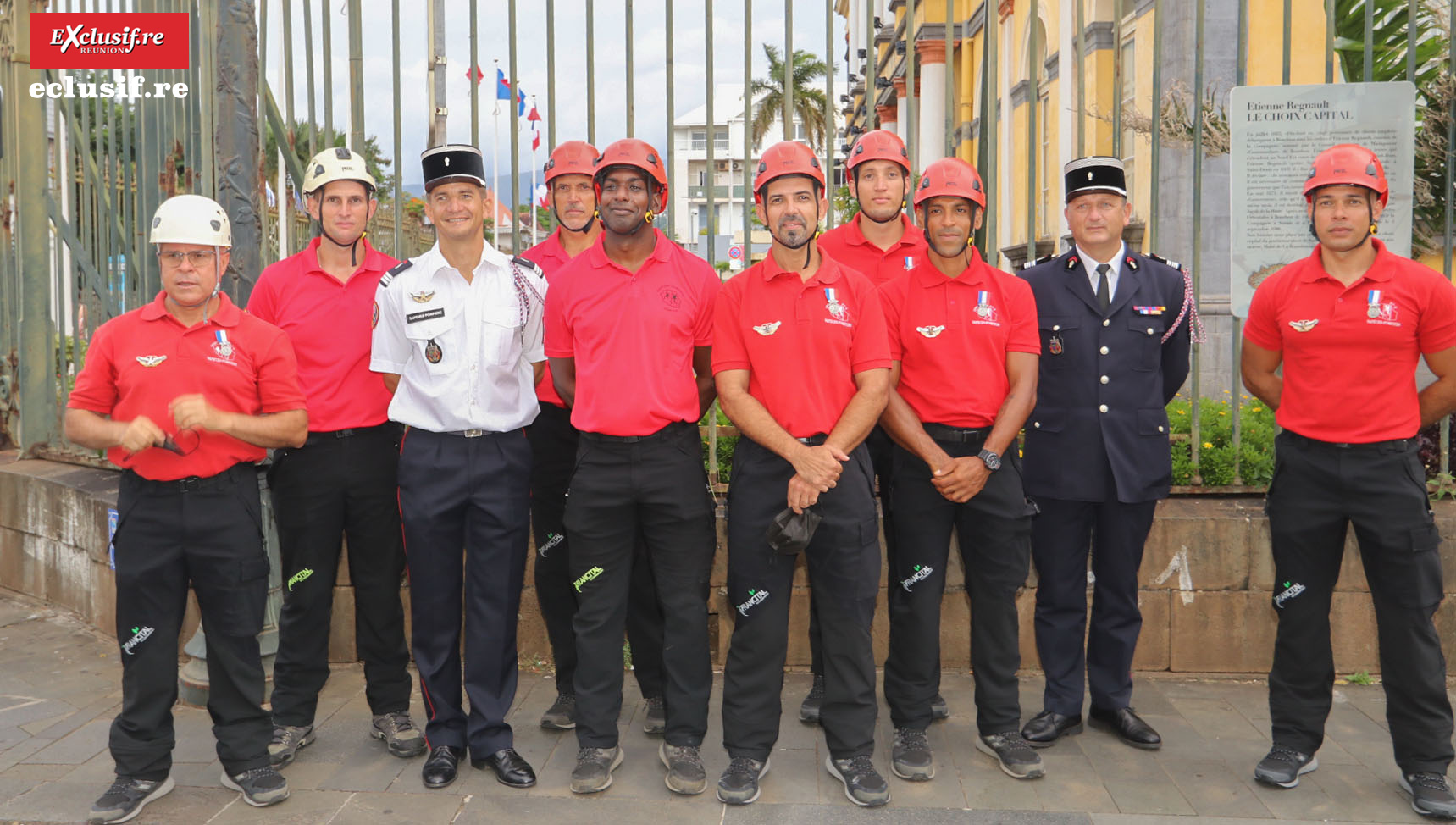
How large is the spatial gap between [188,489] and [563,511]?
142cm

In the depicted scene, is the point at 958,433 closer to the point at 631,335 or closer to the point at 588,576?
the point at 631,335

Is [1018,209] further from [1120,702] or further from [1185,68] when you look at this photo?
[1120,702]

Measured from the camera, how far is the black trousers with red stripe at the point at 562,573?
479cm

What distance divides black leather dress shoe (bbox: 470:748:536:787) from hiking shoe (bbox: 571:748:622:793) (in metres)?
0.16

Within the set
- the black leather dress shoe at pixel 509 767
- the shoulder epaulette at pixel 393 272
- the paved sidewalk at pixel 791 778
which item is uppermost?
the shoulder epaulette at pixel 393 272

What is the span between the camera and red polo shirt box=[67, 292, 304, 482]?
402cm

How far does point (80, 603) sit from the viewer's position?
6812 millimetres

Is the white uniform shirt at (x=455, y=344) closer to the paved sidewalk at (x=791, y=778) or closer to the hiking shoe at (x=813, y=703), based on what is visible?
A: the paved sidewalk at (x=791, y=778)

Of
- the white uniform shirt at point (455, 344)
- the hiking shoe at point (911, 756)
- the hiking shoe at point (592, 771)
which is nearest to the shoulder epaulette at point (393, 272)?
the white uniform shirt at point (455, 344)

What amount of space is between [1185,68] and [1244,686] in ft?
23.4

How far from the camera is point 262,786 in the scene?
4.11m

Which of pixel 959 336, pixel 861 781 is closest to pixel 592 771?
pixel 861 781

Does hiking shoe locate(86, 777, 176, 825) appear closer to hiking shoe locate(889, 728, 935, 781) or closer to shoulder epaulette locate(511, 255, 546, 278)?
shoulder epaulette locate(511, 255, 546, 278)

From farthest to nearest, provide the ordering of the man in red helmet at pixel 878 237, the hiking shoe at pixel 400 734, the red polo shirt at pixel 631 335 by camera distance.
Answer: the man in red helmet at pixel 878 237 → the hiking shoe at pixel 400 734 → the red polo shirt at pixel 631 335
